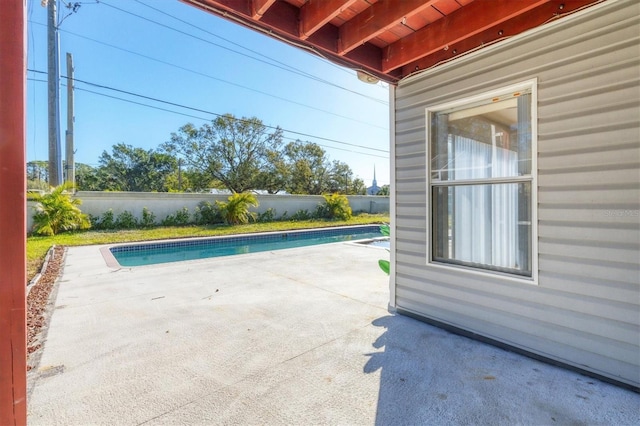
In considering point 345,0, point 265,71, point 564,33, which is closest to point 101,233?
point 265,71

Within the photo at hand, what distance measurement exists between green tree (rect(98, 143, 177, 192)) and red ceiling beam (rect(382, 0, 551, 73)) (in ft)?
77.8

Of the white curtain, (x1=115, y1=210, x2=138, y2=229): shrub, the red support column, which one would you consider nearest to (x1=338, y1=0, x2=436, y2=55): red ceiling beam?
the white curtain

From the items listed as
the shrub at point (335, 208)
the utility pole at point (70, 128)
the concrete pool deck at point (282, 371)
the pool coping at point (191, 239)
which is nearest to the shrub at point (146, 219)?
the pool coping at point (191, 239)

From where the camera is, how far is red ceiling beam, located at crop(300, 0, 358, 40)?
201cm

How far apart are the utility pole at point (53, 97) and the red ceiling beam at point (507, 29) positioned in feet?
43.2

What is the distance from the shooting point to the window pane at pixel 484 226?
2.38 m

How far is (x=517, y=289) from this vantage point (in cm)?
233

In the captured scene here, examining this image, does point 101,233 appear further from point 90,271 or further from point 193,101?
point 193,101

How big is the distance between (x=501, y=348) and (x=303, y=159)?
19144 mm

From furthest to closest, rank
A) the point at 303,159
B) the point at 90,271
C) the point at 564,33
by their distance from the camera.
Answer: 1. the point at 303,159
2. the point at 90,271
3. the point at 564,33

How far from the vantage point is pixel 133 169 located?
936 inches

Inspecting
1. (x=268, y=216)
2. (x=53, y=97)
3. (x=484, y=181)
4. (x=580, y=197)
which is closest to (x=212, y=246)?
(x=268, y=216)

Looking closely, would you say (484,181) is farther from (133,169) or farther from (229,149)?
(133,169)

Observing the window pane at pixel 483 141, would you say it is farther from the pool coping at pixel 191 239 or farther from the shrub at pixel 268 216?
the shrub at pixel 268 216
